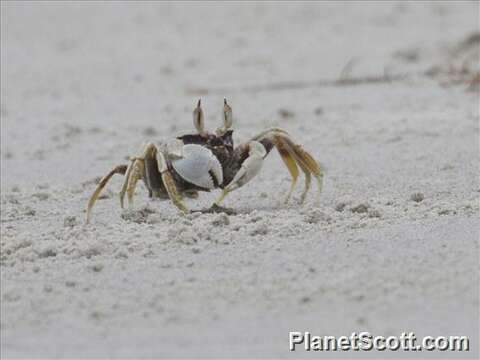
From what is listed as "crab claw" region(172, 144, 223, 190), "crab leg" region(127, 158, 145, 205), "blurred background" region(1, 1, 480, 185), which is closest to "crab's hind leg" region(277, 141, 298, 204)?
"crab claw" region(172, 144, 223, 190)

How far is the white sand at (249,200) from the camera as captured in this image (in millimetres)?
4051

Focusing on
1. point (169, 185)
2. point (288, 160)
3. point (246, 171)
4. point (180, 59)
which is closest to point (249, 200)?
point (288, 160)

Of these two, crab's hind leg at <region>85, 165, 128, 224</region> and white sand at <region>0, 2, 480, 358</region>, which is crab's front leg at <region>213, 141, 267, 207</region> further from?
crab's hind leg at <region>85, 165, 128, 224</region>

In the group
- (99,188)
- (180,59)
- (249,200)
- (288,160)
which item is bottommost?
(249,200)

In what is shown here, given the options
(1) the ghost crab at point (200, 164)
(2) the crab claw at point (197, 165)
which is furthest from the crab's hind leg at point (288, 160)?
(2) the crab claw at point (197, 165)

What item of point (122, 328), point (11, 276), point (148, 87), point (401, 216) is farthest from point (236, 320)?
point (148, 87)

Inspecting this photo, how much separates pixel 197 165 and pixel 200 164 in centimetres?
1

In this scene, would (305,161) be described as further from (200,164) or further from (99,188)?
(99,188)

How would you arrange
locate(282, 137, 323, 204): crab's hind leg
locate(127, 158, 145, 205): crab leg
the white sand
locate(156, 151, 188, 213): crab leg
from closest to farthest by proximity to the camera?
the white sand
locate(156, 151, 188, 213): crab leg
locate(127, 158, 145, 205): crab leg
locate(282, 137, 323, 204): crab's hind leg

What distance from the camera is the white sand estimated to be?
4.05m

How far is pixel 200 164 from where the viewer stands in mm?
5703

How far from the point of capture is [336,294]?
423 centimetres

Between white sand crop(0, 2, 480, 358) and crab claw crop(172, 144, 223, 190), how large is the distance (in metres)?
0.23

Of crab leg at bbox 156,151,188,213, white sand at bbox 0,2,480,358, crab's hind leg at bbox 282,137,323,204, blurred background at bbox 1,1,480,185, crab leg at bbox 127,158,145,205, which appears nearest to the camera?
white sand at bbox 0,2,480,358
